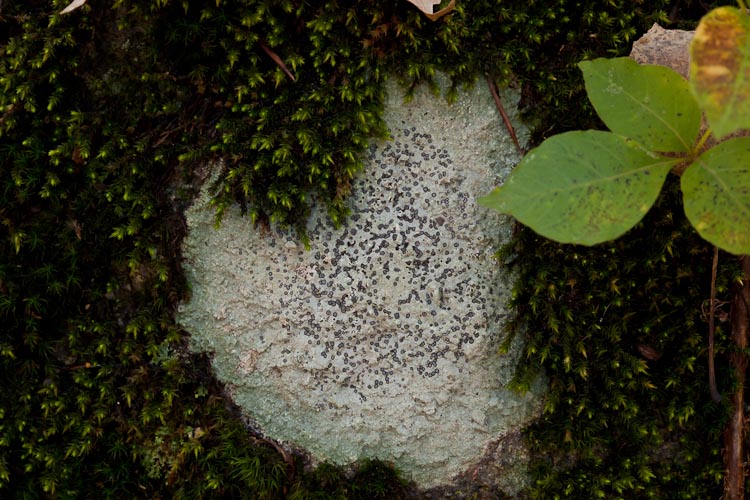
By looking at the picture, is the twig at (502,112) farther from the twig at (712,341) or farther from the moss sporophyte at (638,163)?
the twig at (712,341)

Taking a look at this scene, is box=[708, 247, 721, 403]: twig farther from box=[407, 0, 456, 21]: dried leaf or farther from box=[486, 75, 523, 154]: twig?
box=[407, 0, 456, 21]: dried leaf

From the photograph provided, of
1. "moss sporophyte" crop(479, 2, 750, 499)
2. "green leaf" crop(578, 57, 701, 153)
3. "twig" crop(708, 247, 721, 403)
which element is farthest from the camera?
"twig" crop(708, 247, 721, 403)

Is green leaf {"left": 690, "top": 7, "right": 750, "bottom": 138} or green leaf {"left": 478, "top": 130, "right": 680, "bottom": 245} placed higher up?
green leaf {"left": 690, "top": 7, "right": 750, "bottom": 138}

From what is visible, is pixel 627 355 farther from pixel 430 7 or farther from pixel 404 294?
pixel 430 7

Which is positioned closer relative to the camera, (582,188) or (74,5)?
(582,188)

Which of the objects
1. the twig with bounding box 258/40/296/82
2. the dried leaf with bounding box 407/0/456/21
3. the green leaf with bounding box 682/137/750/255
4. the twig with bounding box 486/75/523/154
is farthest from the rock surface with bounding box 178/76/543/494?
the green leaf with bounding box 682/137/750/255

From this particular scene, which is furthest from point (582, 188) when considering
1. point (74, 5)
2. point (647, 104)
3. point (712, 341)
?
point (74, 5)

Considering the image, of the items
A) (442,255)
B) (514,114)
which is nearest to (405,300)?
(442,255)

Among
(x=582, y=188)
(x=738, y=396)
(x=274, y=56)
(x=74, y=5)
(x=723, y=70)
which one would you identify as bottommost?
(x=738, y=396)
